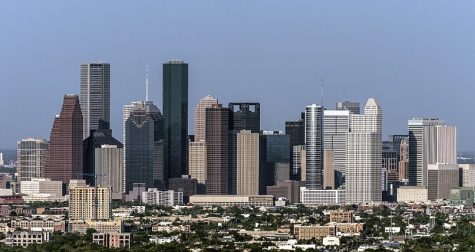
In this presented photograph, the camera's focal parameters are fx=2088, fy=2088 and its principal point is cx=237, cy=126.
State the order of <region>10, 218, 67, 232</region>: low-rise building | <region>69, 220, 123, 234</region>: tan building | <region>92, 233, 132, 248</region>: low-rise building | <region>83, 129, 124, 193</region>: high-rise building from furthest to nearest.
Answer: <region>83, 129, 124, 193</region>: high-rise building → <region>10, 218, 67, 232</region>: low-rise building → <region>69, 220, 123, 234</region>: tan building → <region>92, 233, 132, 248</region>: low-rise building

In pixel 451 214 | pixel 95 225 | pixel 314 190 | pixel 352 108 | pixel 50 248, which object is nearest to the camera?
pixel 50 248

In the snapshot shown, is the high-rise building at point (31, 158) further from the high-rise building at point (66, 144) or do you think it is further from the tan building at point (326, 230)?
the tan building at point (326, 230)

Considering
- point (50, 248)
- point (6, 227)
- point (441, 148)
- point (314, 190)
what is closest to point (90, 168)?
point (314, 190)

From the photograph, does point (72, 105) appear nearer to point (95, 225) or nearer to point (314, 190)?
point (314, 190)

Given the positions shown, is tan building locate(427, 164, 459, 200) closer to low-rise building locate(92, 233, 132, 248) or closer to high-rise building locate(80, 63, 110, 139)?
high-rise building locate(80, 63, 110, 139)

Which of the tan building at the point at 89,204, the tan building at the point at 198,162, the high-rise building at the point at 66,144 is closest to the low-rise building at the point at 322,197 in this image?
the tan building at the point at 198,162

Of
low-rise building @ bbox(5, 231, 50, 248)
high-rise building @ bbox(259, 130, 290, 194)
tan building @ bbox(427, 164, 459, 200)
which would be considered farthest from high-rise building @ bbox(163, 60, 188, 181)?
low-rise building @ bbox(5, 231, 50, 248)

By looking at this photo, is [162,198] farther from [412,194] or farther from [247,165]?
[412,194]
